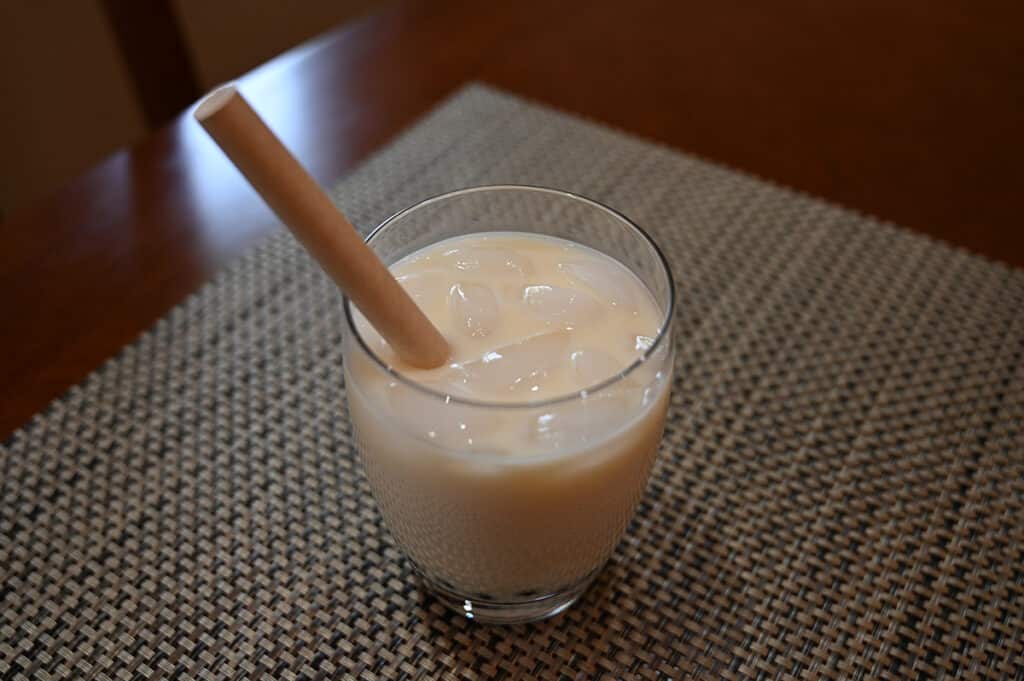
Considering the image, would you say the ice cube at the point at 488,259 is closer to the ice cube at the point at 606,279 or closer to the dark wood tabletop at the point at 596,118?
the ice cube at the point at 606,279

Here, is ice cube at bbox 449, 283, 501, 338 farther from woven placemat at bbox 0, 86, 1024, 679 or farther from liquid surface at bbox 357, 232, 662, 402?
woven placemat at bbox 0, 86, 1024, 679

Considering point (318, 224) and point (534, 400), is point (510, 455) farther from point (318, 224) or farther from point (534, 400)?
point (318, 224)

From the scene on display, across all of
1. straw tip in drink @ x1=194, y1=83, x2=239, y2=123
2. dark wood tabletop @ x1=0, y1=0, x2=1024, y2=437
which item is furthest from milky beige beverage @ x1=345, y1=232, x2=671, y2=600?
dark wood tabletop @ x1=0, y1=0, x2=1024, y2=437

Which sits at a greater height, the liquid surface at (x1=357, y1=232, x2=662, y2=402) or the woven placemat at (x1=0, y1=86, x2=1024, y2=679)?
the liquid surface at (x1=357, y1=232, x2=662, y2=402)

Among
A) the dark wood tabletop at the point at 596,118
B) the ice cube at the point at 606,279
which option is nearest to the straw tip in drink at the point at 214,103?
the ice cube at the point at 606,279

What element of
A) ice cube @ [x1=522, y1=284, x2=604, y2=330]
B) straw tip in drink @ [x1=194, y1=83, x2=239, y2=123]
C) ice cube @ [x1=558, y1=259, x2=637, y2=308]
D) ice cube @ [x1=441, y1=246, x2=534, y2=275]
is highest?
straw tip in drink @ [x1=194, y1=83, x2=239, y2=123]

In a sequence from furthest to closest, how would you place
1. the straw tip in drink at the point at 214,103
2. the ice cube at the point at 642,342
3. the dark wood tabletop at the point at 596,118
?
the dark wood tabletop at the point at 596,118, the ice cube at the point at 642,342, the straw tip in drink at the point at 214,103

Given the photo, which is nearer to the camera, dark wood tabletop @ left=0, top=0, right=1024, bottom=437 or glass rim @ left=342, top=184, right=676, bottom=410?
glass rim @ left=342, top=184, right=676, bottom=410

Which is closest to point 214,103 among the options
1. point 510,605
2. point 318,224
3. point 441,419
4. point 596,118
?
point 318,224
